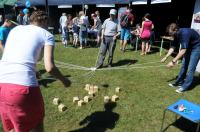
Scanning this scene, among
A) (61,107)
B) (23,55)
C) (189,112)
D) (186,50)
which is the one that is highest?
(23,55)

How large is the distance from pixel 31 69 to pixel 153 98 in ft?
12.9

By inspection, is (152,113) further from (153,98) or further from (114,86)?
(114,86)

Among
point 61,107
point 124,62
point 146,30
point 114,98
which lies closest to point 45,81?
point 61,107

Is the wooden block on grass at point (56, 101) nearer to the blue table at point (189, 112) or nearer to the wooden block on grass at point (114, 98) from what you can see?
the wooden block on grass at point (114, 98)

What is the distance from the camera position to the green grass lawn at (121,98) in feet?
16.1

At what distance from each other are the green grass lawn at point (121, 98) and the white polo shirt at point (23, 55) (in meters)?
2.08

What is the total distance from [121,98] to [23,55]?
12.0ft

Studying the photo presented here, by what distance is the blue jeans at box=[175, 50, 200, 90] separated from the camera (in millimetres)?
6340

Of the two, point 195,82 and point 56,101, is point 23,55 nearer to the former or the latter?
point 56,101

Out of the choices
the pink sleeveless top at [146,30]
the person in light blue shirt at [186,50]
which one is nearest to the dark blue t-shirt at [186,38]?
the person in light blue shirt at [186,50]

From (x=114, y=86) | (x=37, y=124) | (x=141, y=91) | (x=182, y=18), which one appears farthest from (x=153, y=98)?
(x=182, y=18)

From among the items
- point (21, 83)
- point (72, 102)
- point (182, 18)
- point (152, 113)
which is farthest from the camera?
point (182, 18)

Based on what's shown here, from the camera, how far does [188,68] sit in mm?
6723

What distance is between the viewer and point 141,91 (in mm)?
6633
